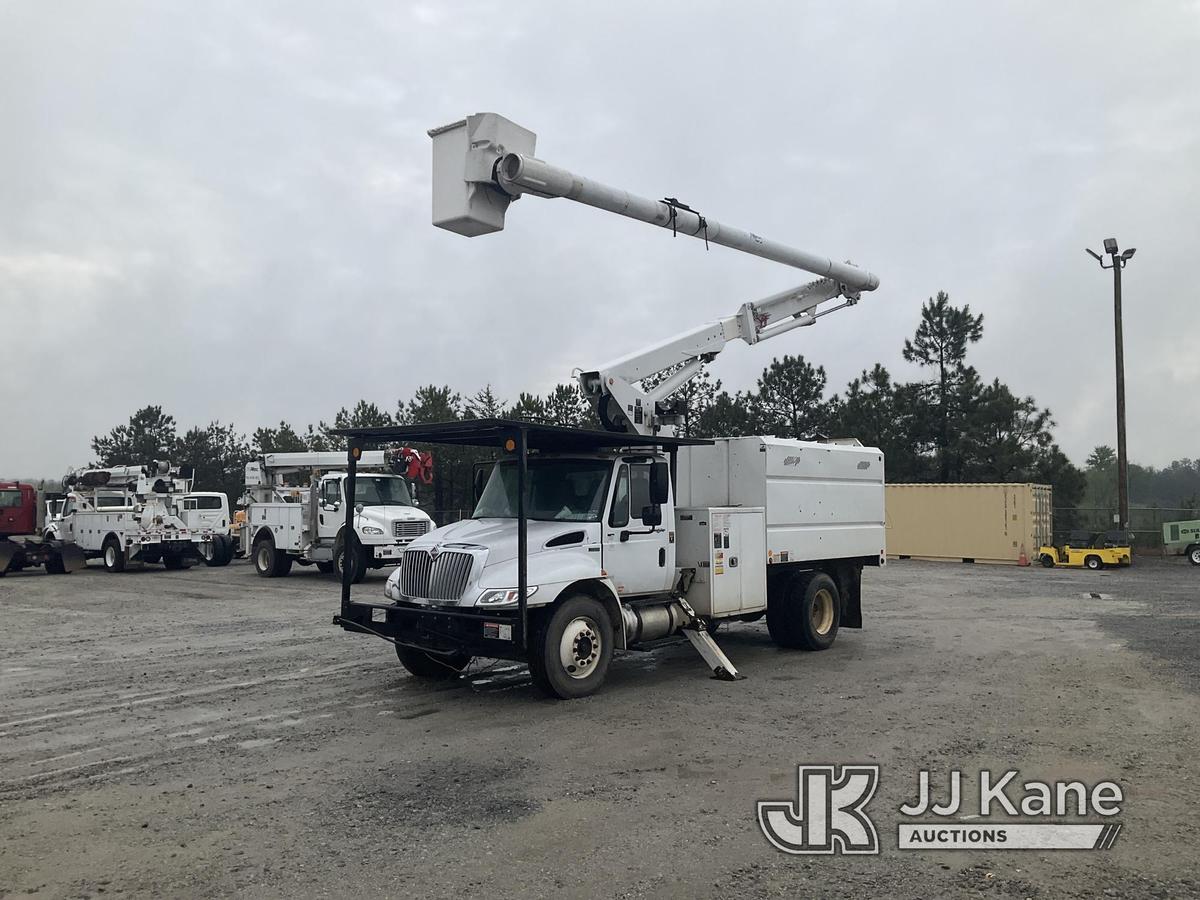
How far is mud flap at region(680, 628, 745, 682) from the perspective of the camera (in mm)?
10023

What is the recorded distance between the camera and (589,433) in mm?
9164

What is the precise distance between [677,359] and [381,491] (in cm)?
→ 1210

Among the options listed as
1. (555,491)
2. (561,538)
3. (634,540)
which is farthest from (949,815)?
(555,491)

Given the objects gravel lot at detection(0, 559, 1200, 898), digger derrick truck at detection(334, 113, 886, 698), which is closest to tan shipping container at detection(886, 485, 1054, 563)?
Answer: gravel lot at detection(0, 559, 1200, 898)

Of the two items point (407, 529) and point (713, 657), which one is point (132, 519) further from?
point (713, 657)

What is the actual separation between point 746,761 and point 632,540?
132 inches

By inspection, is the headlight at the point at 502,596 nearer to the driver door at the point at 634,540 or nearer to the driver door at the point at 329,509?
the driver door at the point at 634,540

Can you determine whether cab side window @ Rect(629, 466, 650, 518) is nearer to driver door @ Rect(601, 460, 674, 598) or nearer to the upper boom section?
driver door @ Rect(601, 460, 674, 598)

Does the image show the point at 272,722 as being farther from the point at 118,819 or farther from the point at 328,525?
the point at 328,525

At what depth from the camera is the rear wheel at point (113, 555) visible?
2658cm

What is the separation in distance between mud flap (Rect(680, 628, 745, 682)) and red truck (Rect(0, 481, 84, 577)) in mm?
22010

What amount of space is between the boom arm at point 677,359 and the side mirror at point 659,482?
1.25m

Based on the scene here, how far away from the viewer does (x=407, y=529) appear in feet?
71.0

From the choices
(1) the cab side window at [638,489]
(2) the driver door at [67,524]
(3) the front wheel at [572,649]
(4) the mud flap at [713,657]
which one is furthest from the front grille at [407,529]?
(3) the front wheel at [572,649]
